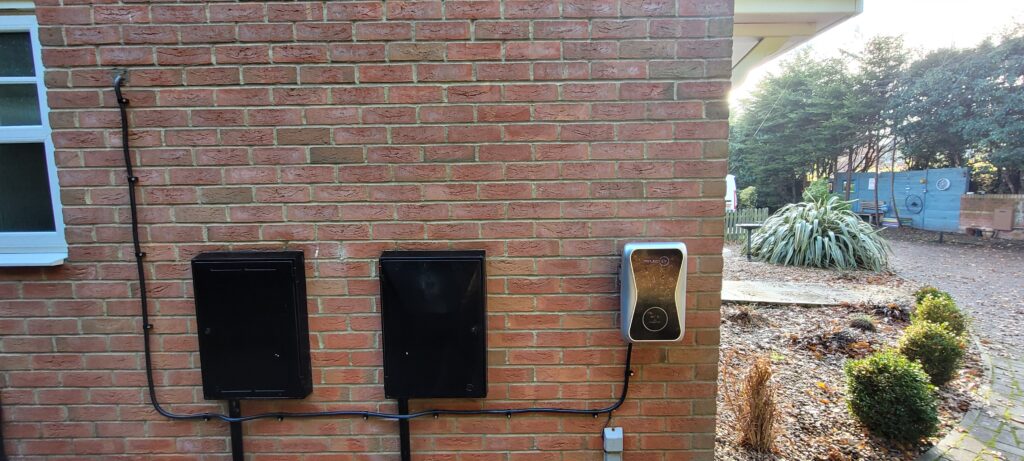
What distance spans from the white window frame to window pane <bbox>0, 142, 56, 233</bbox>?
0.11ft

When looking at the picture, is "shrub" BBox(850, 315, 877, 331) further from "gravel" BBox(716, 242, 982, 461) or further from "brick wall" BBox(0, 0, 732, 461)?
"brick wall" BBox(0, 0, 732, 461)

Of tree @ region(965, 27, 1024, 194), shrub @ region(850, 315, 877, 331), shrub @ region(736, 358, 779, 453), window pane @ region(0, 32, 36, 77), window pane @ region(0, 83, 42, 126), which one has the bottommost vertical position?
shrub @ region(850, 315, 877, 331)

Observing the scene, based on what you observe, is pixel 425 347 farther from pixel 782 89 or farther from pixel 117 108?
pixel 782 89

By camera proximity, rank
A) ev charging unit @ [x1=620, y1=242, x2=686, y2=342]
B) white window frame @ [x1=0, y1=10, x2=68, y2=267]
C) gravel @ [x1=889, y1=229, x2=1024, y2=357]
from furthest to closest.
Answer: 1. gravel @ [x1=889, y1=229, x2=1024, y2=357]
2. white window frame @ [x1=0, y1=10, x2=68, y2=267]
3. ev charging unit @ [x1=620, y1=242, x2=686, y2=342]

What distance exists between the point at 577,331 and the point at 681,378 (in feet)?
1.64

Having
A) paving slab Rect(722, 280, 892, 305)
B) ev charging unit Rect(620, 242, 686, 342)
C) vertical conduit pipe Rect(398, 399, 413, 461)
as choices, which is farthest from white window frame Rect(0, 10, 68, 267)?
paving slab Rect(722, 280, 892, 305)

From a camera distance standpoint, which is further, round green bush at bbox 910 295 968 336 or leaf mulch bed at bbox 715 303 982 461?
round green bush at bbox 910 295 968 336

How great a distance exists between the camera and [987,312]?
5.84 meters

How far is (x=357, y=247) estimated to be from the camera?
6.44 feet

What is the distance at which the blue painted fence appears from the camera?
12977 mm

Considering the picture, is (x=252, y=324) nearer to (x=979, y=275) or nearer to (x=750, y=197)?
(x=979, y=275)

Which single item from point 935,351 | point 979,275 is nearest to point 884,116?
point 979,275

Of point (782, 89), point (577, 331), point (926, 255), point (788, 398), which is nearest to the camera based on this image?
point (577, 331)

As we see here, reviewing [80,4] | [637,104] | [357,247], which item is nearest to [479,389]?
[357,247]
